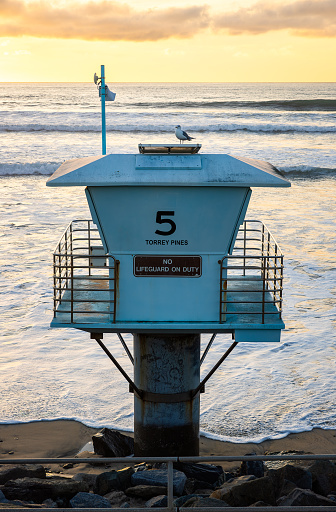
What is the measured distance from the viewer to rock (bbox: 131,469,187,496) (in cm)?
805

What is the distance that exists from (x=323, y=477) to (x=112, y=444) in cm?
353

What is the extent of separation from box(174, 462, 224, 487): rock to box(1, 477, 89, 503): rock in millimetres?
1642

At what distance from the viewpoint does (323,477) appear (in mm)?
8516

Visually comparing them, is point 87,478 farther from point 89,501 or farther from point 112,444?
point 89,501

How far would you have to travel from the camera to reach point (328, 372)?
46.3 feet

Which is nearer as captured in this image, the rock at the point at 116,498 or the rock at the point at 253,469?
the rock at the point at 116,498

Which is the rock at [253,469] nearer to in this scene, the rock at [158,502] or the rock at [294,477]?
the rock at [294,477]

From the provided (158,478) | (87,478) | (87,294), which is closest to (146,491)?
(158,478)

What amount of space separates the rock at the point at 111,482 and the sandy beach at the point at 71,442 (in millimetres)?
2340

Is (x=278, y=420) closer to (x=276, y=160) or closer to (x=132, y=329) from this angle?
(x=132, y=329)

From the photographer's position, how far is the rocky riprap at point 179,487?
24.4 ft

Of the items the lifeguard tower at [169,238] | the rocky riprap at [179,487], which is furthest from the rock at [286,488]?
the lifeguard tower at [169,238]

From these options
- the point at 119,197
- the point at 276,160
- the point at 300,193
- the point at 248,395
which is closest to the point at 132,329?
the point at 119,197

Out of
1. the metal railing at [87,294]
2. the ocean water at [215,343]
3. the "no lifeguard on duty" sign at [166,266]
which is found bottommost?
the ocean water at [215,343]
